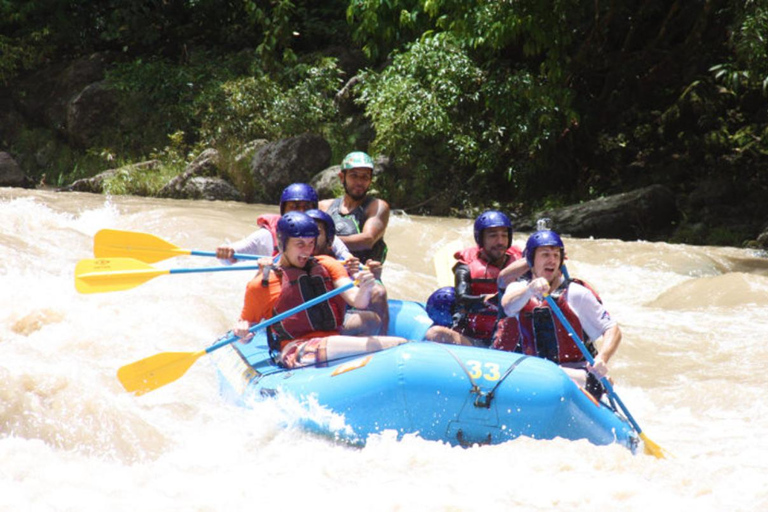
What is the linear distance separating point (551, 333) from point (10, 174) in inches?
492

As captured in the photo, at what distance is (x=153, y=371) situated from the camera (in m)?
4.30

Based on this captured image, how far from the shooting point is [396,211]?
40.3ft

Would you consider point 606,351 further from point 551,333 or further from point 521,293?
point 521,293

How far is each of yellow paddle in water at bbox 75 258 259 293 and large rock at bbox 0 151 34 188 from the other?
34.6 ft

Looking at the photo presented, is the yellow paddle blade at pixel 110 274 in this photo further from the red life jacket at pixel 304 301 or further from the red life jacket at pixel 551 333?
the red life jacket at pixel 551 333

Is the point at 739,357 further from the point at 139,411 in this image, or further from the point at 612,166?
the point at 612,166

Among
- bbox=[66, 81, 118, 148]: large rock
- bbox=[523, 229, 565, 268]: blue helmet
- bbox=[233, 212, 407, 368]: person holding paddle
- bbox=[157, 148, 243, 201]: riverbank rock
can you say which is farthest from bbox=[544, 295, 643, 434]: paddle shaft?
bbox=[66, 81, 118, 148]: large rock

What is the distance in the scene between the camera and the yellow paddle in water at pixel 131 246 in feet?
16.8

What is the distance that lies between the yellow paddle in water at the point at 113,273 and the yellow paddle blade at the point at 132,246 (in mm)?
311

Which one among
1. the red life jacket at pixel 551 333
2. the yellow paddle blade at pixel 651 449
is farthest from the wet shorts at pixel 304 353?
the yellow paddle blade at pixel 651 449

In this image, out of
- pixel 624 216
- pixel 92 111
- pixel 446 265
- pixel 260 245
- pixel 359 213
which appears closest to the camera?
pixel 260 245

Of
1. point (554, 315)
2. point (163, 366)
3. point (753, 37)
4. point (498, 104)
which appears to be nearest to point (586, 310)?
point (554, 315)

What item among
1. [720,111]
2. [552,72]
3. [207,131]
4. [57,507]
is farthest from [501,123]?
[57,507]

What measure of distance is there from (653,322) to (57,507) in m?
5.06
